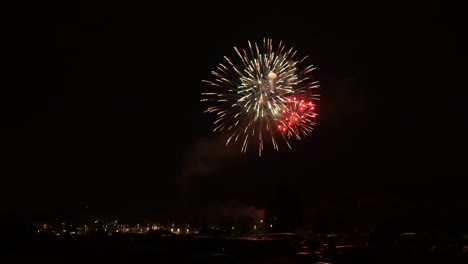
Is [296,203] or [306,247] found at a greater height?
[296,203]

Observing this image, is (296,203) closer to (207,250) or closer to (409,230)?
(409,230)

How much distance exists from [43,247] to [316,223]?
124 feet

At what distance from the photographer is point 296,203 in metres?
83.4

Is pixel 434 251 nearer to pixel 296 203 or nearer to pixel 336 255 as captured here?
pixel 336 255

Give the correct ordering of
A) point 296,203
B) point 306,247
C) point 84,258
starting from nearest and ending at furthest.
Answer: point 84,258, point 306,247, point 296,203

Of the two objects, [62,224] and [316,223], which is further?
[62,224]

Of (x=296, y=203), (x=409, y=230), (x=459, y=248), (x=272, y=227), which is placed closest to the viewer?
(x=459, y=248)

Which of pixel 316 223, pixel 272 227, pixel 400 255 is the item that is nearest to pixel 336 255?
pixel 400 255

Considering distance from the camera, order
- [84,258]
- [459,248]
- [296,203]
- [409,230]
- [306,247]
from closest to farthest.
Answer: [84,258]
[459,248]
[306,247]
[409,230]
[296,203]

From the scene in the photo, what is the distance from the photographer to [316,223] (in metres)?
58.5

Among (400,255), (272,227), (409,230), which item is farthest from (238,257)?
(272,227)

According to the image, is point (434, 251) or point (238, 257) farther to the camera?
point (434, 251)

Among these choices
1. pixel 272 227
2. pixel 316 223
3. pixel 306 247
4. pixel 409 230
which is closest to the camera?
pixel 306 247

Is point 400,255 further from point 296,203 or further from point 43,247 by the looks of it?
point 296,203
